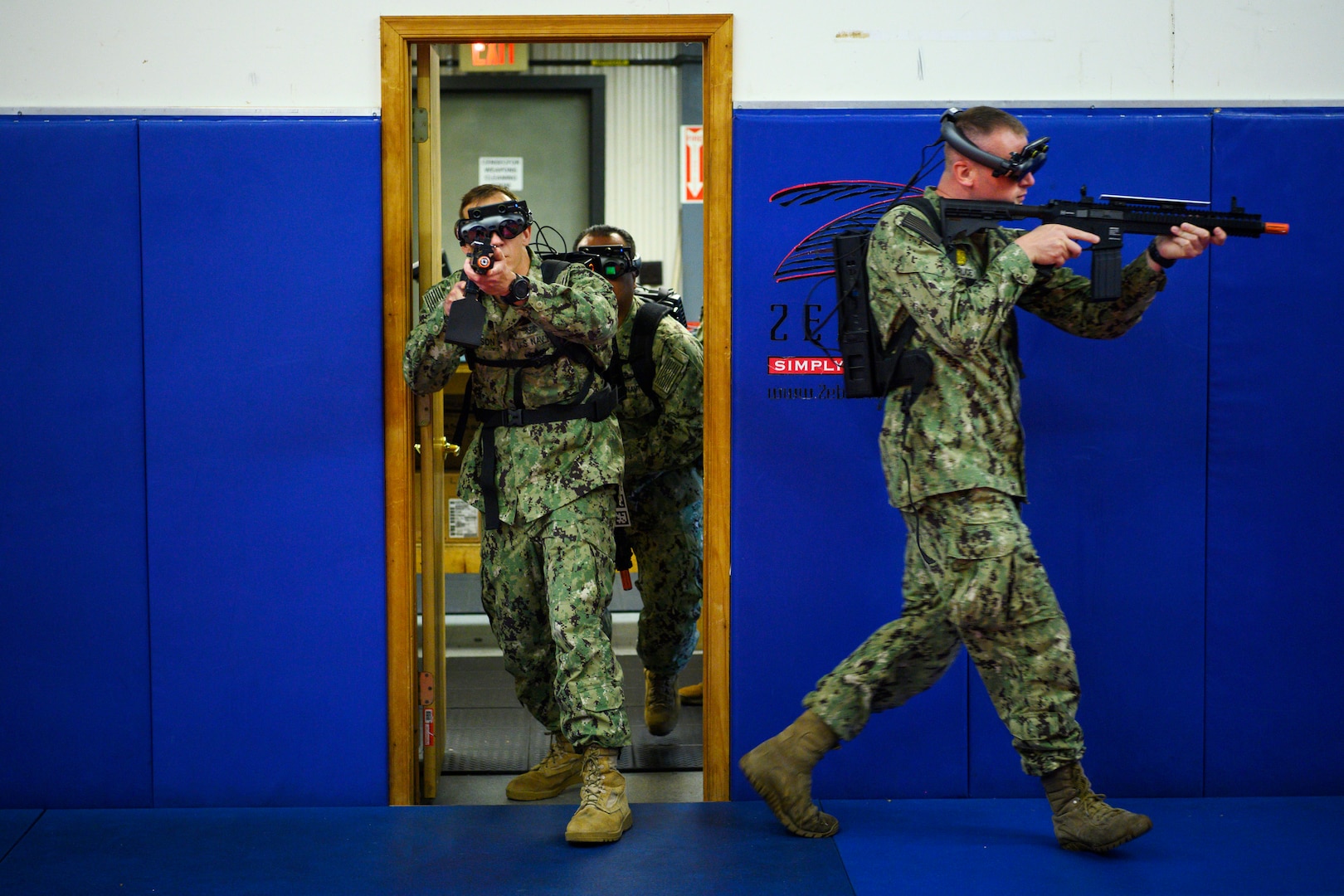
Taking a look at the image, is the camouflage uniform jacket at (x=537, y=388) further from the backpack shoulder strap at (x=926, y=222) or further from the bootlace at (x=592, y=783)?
the backpack shoulder strap at (x=926, y=222)

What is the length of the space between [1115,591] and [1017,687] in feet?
2.22

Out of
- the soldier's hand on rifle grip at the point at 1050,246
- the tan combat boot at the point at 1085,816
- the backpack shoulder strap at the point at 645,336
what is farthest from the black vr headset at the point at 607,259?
the tan combat boot at the point at 1085,816

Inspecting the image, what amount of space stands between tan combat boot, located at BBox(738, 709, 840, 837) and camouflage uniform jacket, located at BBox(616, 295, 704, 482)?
3.89 feet

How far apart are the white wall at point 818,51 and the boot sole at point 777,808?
1.73 meters

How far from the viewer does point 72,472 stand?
118 inches

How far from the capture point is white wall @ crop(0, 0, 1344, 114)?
9.73 feet

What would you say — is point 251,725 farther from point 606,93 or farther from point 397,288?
point 606,93

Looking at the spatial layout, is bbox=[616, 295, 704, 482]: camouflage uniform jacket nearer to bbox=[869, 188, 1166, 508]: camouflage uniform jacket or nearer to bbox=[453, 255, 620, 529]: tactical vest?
bbox=[453, 255, 620, 529]: tactical vest

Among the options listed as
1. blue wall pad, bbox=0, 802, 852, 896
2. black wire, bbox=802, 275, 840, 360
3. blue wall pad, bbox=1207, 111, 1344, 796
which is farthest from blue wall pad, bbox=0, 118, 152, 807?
blue wall pad, bbox=1207, 111, 1344, 796

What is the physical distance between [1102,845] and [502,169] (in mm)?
6635

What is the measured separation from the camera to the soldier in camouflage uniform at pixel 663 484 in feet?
12.1

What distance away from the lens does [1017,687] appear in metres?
2.58

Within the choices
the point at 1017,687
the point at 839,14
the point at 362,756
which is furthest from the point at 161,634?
the point at 839,14

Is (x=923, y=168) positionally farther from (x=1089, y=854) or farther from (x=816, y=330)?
(x=1089, y=854)
